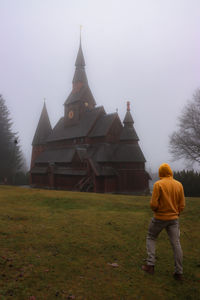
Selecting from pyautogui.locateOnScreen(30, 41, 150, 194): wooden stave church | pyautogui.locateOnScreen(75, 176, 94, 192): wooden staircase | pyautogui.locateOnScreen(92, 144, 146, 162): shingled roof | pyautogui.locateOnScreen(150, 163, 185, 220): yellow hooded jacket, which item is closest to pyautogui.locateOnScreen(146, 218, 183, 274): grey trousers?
pyautogui.locateOnScreen(150, 163, 185, 220): yellow hooded jacket

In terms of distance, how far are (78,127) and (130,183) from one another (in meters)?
15.2

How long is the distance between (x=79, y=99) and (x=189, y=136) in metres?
20.5

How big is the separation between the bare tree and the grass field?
81.1 feet


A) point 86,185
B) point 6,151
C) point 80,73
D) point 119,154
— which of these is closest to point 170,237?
point 86,185

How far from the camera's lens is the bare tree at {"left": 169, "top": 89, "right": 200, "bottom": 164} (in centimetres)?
3145

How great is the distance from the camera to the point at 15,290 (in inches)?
153

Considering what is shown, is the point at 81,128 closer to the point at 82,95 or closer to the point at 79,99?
the point at 79,99

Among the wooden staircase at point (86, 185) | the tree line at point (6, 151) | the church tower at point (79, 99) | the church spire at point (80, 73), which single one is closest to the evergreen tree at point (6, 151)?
the tree line at point (6, 151)

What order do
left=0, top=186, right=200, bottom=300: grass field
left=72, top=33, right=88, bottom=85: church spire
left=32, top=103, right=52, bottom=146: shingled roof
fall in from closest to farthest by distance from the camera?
left=0, top=186, right=200, bottom=300: grass field
left=72, top=33, right=88, bottom=85: church spire
left=32, top=103, right=52, bottom=146: shingled roof

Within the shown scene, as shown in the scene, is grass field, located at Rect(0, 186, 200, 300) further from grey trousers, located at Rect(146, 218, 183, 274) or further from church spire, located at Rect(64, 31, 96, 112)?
church spire, located at Rect(64, 31, 96, 112)

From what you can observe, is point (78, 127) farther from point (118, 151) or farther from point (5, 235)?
point (5, 235)

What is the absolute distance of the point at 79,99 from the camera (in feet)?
128

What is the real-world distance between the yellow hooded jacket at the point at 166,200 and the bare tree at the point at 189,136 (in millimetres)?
29117

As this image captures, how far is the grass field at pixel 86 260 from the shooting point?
4023mm
